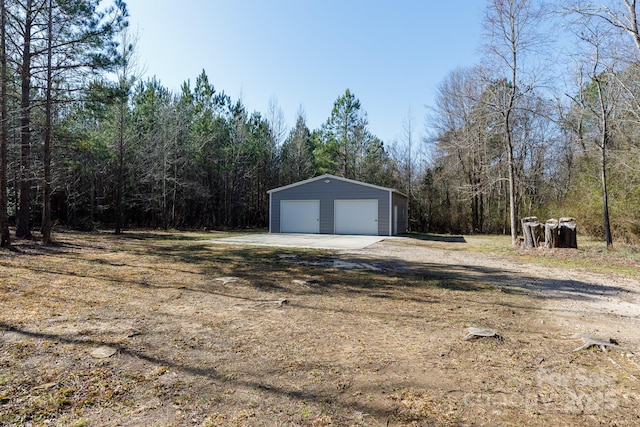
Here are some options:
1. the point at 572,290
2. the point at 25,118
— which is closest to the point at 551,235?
the point at 572,290

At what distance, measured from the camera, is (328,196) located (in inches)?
685

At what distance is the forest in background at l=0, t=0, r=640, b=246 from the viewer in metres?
8.96

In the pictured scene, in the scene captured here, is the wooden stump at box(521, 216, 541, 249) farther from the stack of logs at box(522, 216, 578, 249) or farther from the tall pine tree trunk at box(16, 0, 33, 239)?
the tall pine tree trunk at box(16, 0, 33, 239)

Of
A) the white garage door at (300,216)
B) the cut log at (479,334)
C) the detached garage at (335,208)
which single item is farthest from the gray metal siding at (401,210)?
the cut log at (479,334)

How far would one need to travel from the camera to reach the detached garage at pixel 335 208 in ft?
54.7

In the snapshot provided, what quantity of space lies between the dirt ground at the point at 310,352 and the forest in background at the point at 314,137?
6.08 meters

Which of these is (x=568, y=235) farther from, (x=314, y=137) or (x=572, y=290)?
(x=314, y=137)

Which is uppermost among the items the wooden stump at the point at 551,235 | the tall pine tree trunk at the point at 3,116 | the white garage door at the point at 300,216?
the tall pine tree trunk at the point at 3,116

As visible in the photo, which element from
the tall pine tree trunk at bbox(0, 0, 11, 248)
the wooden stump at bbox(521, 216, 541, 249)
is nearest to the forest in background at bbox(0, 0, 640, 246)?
the tall pine tree trunk at bbox(0, 0, 11, 248)

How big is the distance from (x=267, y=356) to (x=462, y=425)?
142cm

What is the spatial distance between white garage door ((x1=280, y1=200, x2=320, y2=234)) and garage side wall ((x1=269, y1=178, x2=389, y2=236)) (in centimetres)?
21

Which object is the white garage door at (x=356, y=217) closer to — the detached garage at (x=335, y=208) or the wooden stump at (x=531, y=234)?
the detached garage at (x=335, y=208)

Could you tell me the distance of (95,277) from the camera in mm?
5535

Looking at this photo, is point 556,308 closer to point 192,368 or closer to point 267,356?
point 267,356
